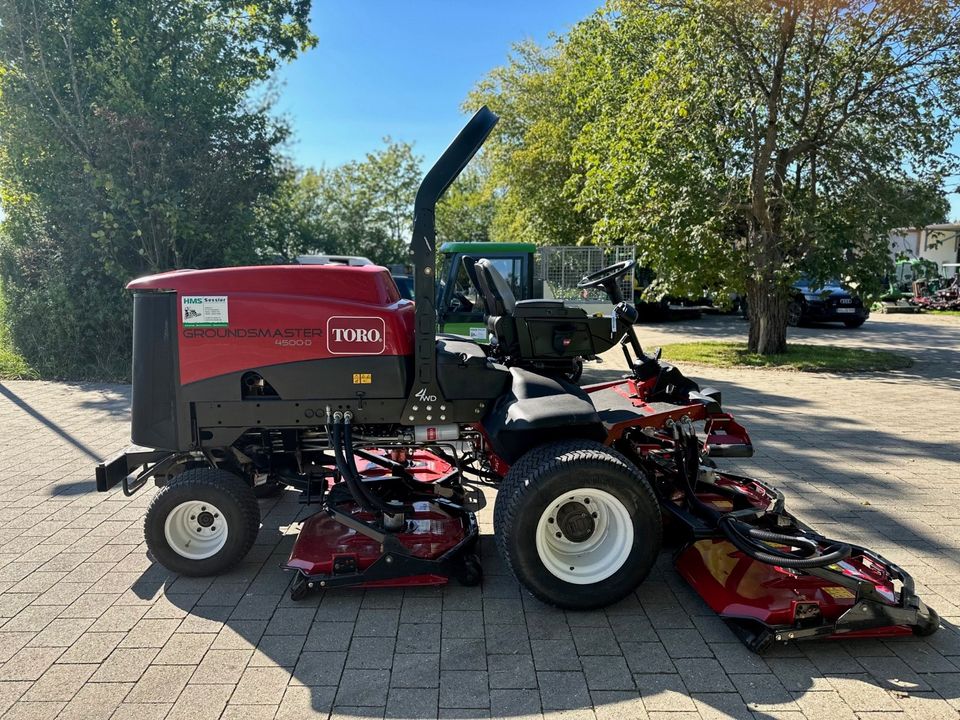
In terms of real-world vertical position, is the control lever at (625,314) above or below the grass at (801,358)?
above

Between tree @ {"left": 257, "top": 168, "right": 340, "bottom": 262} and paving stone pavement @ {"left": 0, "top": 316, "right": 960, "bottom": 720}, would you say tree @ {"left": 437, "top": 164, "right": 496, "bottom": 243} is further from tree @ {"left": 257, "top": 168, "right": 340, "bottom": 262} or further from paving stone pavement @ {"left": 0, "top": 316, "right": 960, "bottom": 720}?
paving stone pavement @ {"left": 0, "top": 316, "right": 960, "bottom": 720}

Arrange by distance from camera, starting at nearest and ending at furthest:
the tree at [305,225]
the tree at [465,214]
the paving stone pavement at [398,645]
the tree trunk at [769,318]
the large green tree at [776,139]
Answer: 1. the paving stone pavement at [398,645]
2. the large green tree at [776,139]
3. the tree trunk at [769,318]
4. the tree at [305,225]
5. the tree at [465,214]

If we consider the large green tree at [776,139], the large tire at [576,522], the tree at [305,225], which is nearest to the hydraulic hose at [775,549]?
the large tire at [576,522]

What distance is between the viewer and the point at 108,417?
24.8 ft

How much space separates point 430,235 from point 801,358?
10.8 metres

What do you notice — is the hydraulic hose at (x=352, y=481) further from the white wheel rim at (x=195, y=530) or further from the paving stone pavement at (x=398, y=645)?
the white wheel rim at (x=195, y=530)

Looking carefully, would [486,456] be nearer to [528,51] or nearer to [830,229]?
[830,229]

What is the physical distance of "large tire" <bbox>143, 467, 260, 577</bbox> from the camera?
3.53 metres

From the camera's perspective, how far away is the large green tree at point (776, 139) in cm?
1073

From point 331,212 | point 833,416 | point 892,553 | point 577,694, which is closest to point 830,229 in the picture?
point 833,416

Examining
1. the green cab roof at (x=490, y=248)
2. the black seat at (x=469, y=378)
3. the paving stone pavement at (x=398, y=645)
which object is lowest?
the paving stone pavement at (x=398, y=645)

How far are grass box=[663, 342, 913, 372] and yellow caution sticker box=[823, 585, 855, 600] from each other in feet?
30.0

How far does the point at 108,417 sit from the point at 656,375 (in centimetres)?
640

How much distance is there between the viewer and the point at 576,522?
3.31m
